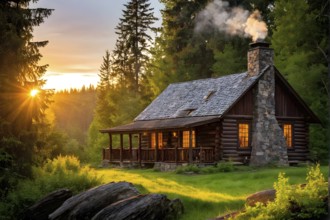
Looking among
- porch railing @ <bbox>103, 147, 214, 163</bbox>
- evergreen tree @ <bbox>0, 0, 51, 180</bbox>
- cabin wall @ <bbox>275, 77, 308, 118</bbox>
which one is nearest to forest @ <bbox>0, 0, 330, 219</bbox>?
evergreen tree @ <bbox>0, 0, 51, 180</bbox>

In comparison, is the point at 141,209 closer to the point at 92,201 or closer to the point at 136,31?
the point at 92,201

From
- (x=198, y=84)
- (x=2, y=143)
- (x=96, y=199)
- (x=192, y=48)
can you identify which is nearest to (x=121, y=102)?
(x=192, y=48)

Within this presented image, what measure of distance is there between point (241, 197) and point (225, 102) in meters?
15.2

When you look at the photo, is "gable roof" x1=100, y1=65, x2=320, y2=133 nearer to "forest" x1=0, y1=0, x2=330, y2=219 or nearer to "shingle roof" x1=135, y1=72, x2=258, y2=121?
"shingle roof" x1=135, y1=72, x2=258, y2=121

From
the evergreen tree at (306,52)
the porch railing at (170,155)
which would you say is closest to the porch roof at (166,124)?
the porch railing at (170,155)

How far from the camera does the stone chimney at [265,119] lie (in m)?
32.5

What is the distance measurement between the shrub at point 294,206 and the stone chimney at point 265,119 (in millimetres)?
20065

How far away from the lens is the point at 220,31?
4997cm

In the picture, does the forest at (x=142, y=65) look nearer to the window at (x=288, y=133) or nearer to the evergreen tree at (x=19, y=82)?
the evergreen tree at (x=19, y=82)

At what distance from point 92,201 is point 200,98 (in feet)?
66.3

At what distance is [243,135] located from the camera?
108ft

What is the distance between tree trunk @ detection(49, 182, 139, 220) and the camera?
16203 millimetres

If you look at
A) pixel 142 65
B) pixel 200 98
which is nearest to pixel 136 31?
pixel 142 65

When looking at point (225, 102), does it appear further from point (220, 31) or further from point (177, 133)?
point (220, 31)
